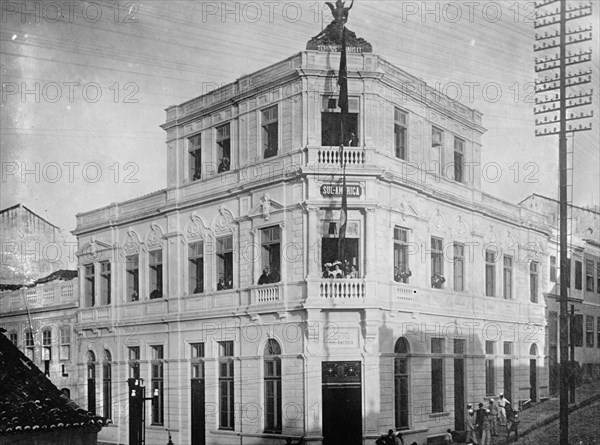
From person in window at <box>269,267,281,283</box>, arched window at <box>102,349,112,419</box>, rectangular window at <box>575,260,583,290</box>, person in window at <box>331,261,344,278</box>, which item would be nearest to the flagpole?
person in window at <box>331,261,344,278</box>

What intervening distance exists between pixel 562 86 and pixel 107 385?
32.8ft

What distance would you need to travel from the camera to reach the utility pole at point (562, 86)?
11.6 meters

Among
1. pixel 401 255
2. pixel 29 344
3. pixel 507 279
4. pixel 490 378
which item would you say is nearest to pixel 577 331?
pixel 507 279

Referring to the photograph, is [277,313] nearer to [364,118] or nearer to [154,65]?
[364,118]

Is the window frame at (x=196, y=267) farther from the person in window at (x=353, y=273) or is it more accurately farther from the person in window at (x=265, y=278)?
the person in window at (x=353, y=273)

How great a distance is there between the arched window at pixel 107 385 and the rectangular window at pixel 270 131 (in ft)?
16.3

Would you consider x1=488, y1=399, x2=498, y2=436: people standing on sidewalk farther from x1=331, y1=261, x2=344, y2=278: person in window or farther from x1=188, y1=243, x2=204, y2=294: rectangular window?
x1=188, y1=243, x2=204, y2=294: rectangular window

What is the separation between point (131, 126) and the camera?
13258 mm

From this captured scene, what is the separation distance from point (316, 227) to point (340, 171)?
1.05m

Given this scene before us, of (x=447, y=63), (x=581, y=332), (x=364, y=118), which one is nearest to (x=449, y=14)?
(x=447, y=63)

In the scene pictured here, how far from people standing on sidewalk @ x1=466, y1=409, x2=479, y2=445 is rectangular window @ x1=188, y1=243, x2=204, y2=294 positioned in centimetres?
520

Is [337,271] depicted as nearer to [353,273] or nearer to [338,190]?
[353,273]

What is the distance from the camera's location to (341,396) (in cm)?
1406

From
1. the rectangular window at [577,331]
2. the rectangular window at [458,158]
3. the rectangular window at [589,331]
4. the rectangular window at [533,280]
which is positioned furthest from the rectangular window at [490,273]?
the rectangular window at [589,331]
